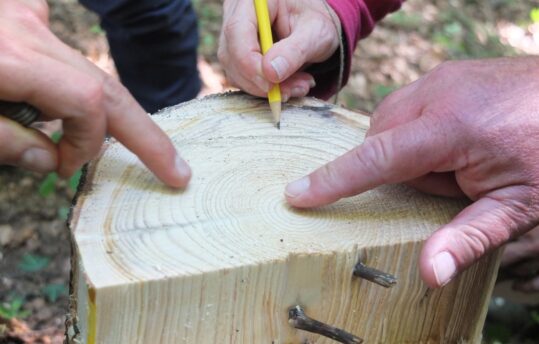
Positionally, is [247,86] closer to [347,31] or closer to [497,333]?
[347,31]

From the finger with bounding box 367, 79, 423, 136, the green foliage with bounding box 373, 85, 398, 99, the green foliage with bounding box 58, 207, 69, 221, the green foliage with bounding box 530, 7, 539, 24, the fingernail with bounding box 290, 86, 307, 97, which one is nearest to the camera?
the finger with bounding box 367, 79, 423, 136

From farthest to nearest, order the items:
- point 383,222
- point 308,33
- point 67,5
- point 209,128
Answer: point 67,5 < point 308,33 < point 209,128 < point 383,222

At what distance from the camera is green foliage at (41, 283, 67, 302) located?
222 cm

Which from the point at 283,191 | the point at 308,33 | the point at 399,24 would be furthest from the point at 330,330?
the point at 399,24

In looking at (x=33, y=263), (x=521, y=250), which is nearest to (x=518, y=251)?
(x=521, y=250)

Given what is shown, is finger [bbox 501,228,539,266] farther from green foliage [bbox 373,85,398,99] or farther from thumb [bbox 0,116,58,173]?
green foliage [bbox 373,85,398,99]

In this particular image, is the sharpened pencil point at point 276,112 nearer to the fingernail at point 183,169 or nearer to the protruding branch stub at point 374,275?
the fingernail at point 183,169

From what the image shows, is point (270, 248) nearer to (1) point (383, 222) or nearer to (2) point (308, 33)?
(1) point (383, 222)

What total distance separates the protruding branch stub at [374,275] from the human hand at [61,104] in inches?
13.9

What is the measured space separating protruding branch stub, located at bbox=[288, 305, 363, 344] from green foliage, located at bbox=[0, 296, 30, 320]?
134cm

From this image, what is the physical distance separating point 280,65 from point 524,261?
37.0 inches

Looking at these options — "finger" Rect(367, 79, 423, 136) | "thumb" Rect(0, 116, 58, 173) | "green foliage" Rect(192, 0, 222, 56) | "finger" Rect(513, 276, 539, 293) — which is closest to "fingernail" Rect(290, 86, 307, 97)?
"finger" Rect(367, 79, 423, 136)

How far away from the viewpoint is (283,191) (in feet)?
3.99

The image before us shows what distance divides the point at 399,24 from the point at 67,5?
199 cm
